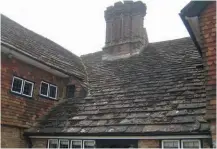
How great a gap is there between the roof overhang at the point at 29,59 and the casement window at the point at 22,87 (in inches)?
34.0

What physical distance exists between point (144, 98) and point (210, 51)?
389 centimetres

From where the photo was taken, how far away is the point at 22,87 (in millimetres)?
11297

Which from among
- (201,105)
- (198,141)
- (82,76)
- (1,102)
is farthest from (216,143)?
(82,76)

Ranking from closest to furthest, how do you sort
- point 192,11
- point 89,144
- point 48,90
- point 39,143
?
1. point 192,11
2. point 89,144
3. point 39,143
4. point 48,90

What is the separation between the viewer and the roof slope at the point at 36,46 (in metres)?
11.8

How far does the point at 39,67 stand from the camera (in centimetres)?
1209

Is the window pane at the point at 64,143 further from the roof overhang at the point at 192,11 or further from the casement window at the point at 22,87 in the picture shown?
the roof overhang at the point at 192,11

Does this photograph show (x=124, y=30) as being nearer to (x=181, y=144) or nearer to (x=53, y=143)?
(x=53, y=143)

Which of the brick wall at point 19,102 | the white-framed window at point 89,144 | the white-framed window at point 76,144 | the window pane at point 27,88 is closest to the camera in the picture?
the white-framed window at point 89,144

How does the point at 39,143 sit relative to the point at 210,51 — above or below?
below

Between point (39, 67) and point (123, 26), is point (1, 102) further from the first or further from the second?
point (123, 26)

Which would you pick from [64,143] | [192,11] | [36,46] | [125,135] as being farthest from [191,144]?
[36,46]

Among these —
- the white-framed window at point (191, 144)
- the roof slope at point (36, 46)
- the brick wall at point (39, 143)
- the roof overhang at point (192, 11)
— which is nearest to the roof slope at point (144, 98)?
the brick wall at point (39, 143)

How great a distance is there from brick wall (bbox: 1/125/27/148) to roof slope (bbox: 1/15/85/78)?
308cm
